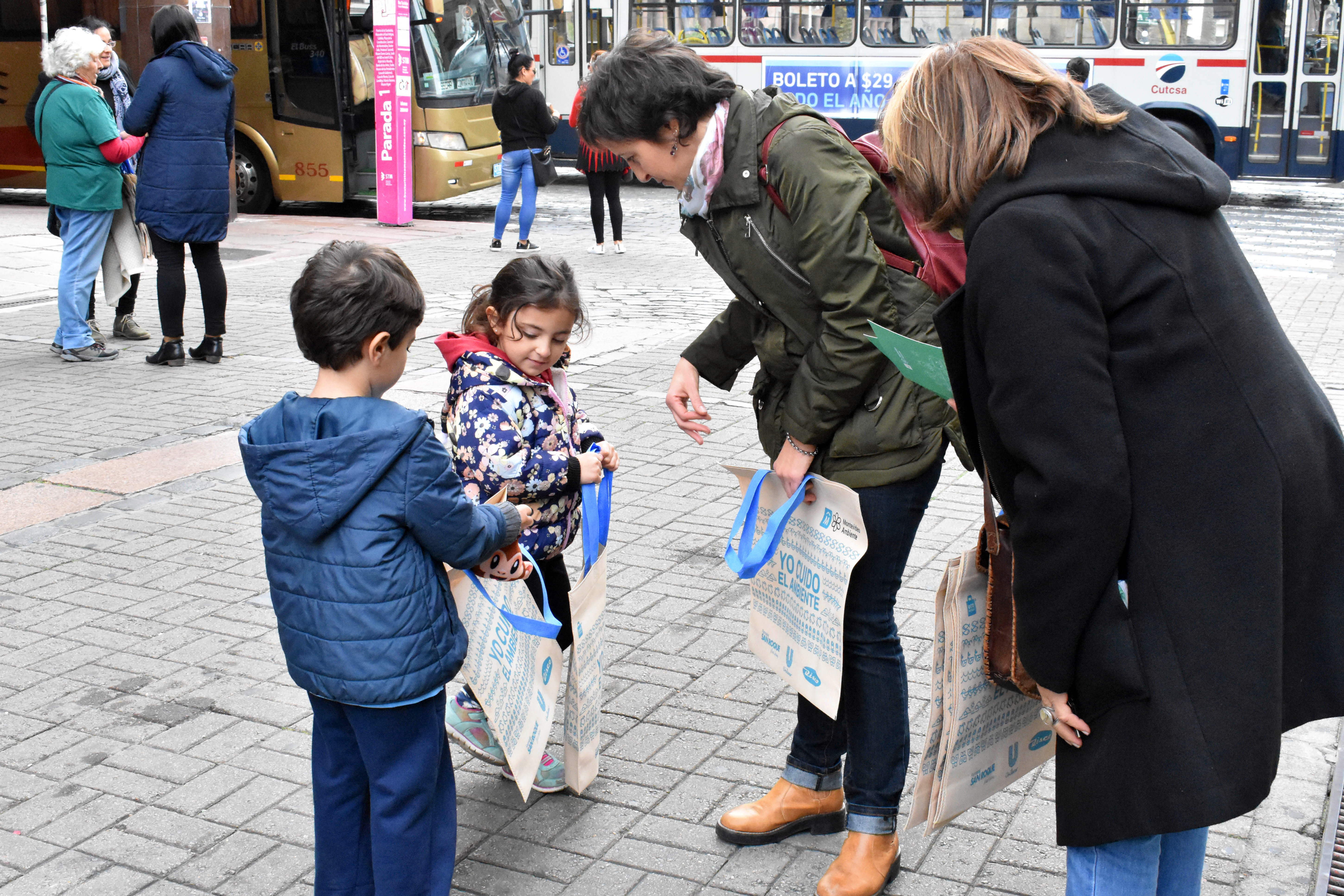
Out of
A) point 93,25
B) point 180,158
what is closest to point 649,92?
point 180,158

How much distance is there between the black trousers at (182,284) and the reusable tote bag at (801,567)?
18.7 ft

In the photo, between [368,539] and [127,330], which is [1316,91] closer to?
[127,330]

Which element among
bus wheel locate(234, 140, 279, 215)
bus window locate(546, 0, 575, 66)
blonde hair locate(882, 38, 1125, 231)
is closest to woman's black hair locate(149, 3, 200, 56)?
blonde hair locate(882, 38, 1125, 231)

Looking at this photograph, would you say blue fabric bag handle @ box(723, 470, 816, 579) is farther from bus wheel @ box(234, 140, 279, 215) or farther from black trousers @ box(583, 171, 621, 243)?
bus wheel @ box(234, 140, 279, 215)

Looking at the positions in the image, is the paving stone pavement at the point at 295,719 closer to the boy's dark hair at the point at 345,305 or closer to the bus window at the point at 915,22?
the boy's dark hair at the point at 345,305

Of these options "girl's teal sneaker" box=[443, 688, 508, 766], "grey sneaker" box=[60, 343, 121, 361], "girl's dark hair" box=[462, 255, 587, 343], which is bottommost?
"girl's teal sneaker" box=[443, 688, 508, 766]

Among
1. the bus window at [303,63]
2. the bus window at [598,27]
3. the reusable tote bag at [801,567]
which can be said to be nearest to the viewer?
the reusable tote bag at [801,567]

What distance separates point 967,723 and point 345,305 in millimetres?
1288

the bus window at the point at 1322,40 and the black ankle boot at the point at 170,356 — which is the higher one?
the bus window at the point at 1322,40

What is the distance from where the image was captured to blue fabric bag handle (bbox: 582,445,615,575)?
2906mm

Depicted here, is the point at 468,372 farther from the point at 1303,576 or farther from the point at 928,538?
the point at 928,538

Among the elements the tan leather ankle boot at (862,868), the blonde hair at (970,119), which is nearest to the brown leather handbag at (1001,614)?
the blonde hair at (970,119)

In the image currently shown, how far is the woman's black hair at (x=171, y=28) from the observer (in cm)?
Answer: 772

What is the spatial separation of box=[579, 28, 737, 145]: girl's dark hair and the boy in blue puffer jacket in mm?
507
